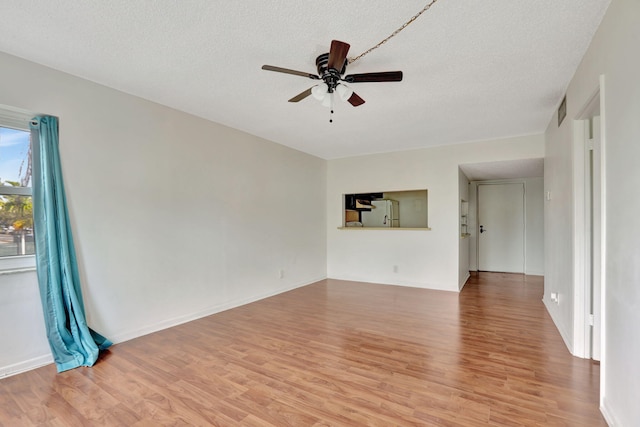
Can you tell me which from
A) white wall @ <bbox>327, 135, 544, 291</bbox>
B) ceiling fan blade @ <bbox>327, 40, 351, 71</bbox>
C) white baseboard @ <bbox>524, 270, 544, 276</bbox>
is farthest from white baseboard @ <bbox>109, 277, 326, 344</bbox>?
white baseboard @ <bbox>524, 270, 544, 276</bbox>

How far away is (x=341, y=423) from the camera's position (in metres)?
1.79

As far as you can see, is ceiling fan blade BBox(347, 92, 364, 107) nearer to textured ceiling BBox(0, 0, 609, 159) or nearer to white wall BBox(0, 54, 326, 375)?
textured ceiling BBox(0, 0, 609, 159)

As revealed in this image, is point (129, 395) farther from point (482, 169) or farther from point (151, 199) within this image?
point (482, 169)

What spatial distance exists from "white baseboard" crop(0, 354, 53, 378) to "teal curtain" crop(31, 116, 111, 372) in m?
0.15

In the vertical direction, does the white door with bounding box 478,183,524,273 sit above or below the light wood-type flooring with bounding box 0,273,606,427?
above

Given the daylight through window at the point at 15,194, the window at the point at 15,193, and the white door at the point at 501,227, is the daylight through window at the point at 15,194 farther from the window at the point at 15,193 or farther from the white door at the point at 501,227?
the white door at the point at 501,227

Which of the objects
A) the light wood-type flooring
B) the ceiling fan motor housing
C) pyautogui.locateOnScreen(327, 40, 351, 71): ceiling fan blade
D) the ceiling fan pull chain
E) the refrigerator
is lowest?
the light wood-type flooring

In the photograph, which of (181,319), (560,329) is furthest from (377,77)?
(181,319)

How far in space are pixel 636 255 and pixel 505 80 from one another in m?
1.95

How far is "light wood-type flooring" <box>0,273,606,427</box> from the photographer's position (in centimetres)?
187

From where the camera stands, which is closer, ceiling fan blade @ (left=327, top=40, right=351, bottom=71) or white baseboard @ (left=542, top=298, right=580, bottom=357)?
ceiling fan blade @ (left=327, top=40, right=351, bottom=71)

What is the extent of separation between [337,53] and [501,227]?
6421 millimetres

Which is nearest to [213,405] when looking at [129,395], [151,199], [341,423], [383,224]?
[129,395]

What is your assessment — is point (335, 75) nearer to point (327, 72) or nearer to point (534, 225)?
point (327, 72)
